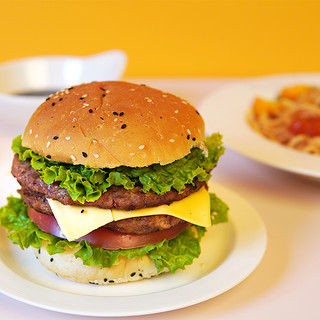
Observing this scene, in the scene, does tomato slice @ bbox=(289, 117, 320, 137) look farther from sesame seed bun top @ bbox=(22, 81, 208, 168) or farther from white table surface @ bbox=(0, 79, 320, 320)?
Answer: sesame seed bun top @ bbox=(22, 81, 208, 168)

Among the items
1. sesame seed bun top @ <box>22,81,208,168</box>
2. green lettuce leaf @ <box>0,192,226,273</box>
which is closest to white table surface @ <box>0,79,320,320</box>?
green lettuce leaf @ <box>0,192,226,273</box>

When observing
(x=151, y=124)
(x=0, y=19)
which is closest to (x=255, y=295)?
(x=151, y=124)

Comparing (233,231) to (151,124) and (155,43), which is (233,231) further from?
(155,43)

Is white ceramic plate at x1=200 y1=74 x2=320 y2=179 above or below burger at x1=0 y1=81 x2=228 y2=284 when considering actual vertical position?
below

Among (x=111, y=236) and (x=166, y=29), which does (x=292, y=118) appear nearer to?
(x=111, y=236)

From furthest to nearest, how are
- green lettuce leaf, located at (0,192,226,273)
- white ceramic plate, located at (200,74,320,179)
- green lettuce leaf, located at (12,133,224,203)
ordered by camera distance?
white ceramic plate, located at (200,74,320,179), green lettuce leaf, located at (0,192,226,273), green lettuce leaf, located at (12,133,224,203)
